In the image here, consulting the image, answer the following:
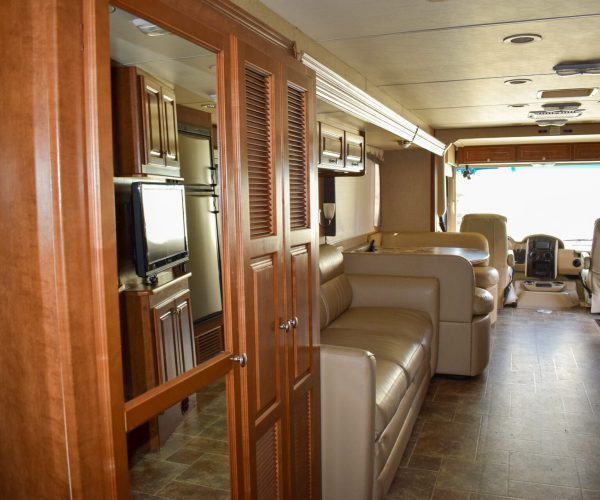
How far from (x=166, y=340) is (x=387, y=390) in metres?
1.63

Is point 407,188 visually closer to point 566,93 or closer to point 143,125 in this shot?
point 566,93

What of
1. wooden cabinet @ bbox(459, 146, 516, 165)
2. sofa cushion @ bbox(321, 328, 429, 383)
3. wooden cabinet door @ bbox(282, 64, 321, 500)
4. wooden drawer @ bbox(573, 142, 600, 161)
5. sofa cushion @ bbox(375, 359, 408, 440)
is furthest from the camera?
wooden cabinet @ bbox(459, 146, 516, 165)

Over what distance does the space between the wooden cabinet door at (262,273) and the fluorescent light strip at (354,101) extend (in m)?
0.73

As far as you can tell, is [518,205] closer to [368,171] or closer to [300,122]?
[368,171]

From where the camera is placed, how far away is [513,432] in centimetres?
355

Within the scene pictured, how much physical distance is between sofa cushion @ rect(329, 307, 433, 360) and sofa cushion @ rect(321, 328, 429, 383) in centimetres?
8

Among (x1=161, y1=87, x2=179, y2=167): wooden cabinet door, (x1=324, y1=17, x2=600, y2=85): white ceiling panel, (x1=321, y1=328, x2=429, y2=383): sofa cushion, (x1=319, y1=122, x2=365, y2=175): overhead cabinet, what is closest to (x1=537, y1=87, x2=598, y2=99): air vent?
(x1=324, y1=17, x2=600, y2=85): white ceiling panel

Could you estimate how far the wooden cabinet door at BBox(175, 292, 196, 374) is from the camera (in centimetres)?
154

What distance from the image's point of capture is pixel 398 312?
4.18m

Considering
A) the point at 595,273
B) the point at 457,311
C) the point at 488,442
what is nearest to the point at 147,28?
the point at 488,442

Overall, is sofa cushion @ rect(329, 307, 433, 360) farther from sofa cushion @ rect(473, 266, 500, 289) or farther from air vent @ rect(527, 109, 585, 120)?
air vent @ rect(527, 109, 585, 120)

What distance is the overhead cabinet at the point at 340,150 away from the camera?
3720mm

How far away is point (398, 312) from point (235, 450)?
2.57 m

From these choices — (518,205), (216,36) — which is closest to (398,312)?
(216,36)
